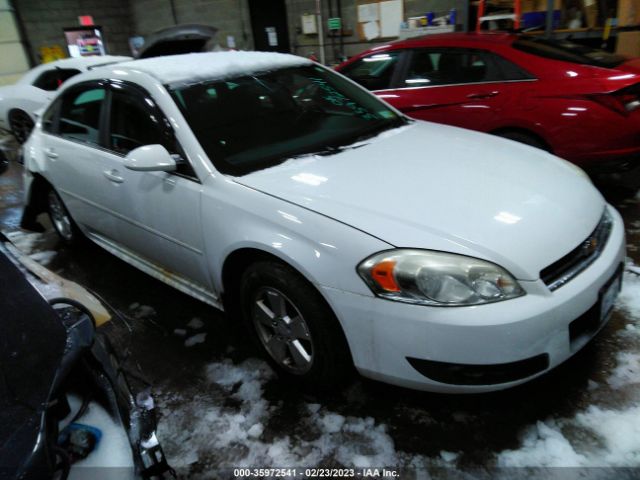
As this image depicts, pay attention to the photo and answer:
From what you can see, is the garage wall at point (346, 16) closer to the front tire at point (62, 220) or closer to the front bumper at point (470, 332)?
the front tire at point (62, 220)

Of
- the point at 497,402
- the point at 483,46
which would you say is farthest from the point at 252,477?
the point at 483,46

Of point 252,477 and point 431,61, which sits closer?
point 252,477

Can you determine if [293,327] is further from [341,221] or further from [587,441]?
[587,441]

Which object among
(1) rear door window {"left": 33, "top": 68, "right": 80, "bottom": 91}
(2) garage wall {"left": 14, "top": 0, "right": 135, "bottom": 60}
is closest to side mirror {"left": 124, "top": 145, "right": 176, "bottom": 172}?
(1) rear door window {"left": 33, "top": 68, "right": 80, "bottom": 91}

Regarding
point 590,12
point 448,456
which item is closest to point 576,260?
point 448,456

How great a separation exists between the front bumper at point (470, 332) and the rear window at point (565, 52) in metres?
2.60

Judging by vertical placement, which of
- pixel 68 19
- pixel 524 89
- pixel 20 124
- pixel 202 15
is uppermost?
pixel 68 19

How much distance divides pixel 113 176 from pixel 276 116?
3.18 ft

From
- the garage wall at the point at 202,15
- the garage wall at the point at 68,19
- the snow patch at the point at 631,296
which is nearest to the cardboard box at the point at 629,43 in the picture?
the snow patch at the point at 631,296

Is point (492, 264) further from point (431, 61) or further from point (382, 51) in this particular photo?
point (382, 51)

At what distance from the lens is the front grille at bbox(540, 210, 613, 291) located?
168 centimetres

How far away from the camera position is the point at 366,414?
2008 millimetres

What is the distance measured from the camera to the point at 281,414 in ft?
6.75

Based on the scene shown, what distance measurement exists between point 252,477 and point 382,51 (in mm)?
3863
